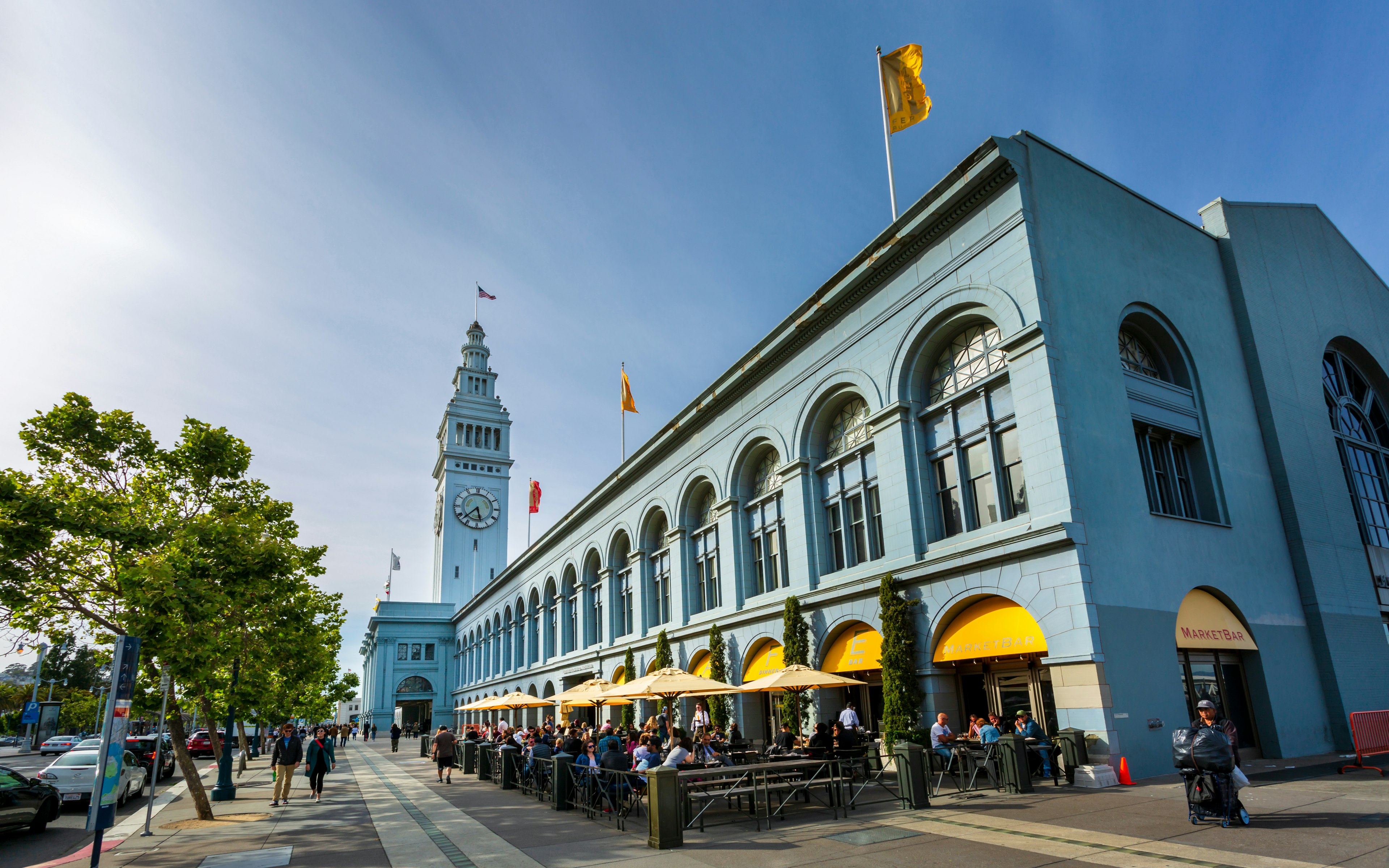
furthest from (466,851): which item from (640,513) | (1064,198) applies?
(640,513)

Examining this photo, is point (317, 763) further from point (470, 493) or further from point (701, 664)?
point (470, 493)

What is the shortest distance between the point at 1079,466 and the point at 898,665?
22.0 ft

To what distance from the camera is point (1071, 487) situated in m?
17.1

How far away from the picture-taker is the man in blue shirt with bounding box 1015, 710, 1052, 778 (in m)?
16.5

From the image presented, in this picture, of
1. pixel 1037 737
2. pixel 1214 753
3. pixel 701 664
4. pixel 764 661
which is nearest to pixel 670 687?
pixel 764 661

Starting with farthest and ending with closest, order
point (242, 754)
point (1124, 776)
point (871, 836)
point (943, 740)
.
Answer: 1. point (242, 754)
2. point (943, 740)
3. point (1124, 776)
4. point (871, 836)

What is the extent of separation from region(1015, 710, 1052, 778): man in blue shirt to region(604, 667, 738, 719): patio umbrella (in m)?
7.47

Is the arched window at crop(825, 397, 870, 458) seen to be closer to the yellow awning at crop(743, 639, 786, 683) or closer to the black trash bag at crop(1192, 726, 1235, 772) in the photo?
the yellow awning at crop(743, 639, 786, 683)

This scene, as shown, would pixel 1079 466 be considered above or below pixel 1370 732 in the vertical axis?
above

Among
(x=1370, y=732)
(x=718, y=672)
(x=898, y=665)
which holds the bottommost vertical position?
(x=1370, y=732)

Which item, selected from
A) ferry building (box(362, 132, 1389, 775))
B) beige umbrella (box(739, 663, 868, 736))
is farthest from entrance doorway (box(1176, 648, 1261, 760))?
beige umbrella (box(739, 663, 868, 736))

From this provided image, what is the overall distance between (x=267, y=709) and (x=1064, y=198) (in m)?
32.3

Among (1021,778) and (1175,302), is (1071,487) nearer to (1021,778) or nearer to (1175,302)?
(1021,778)

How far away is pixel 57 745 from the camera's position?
43188 mm
